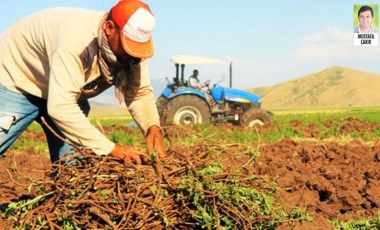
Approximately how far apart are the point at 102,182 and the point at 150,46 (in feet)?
3.01

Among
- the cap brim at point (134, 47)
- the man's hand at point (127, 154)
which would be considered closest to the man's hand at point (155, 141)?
the man's hand at point (127, 154)

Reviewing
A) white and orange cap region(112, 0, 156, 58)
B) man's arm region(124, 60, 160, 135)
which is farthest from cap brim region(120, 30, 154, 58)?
man's arm region(124, 60, 160, 135)

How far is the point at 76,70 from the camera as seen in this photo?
3916 mm

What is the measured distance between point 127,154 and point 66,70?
649 mm

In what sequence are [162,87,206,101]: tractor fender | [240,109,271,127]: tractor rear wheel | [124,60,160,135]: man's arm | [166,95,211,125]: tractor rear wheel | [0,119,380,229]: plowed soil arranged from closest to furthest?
1. [124,60,160,135]: man's arm
2. [0,119,380,229]: plowed soil
3. [166,95,211,125]: tractor rear wheel
4. [162,87,206,101]: tractor fender
5. [240,109,271,127]: tractor rear wheel

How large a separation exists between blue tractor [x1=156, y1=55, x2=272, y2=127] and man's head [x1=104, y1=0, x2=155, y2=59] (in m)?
13.0

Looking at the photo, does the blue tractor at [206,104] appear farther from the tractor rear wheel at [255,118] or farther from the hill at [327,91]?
the hill at [327,91]

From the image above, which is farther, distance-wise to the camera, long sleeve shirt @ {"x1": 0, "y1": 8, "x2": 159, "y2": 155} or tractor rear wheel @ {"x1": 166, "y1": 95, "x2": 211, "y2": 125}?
tractor rear wheel @ {"x1": 166, "y1": 95, "x2": 211, "y2": 125}

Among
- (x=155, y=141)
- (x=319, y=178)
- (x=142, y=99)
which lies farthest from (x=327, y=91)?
(x=155, y=141)

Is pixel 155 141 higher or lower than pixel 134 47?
lower

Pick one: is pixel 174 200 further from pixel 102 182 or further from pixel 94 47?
pixel 94 47

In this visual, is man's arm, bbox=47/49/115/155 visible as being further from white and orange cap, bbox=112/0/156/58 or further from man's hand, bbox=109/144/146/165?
white and orange cap, bbox=112/0/156/58

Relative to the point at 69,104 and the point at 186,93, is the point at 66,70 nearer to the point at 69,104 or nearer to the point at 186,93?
the point at 69,104

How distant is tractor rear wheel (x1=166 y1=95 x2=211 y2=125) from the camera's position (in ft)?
57.4
